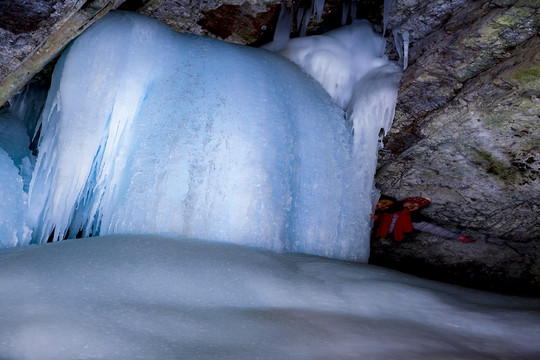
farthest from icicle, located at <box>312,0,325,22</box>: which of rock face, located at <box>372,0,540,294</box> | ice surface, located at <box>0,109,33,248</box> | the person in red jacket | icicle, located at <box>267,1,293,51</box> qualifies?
ice surface, located at <box>0,109,33,248</box>

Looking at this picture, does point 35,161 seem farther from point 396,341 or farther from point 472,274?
point 472,274

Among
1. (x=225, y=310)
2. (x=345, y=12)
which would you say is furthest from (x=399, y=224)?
(x=225, y=310)

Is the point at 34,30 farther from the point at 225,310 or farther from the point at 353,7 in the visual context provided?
the point at 353,7

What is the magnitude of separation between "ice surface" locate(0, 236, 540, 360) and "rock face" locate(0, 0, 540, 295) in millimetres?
1016

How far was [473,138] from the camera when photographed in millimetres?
2830

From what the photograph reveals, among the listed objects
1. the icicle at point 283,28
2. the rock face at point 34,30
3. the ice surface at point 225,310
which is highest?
the icicle at point 283,28

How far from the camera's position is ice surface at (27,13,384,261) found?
261 cm

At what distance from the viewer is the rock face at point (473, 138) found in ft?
8.13

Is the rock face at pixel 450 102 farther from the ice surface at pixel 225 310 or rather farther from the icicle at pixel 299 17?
the ice surface at pixel 225 310

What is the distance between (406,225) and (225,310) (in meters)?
2.36

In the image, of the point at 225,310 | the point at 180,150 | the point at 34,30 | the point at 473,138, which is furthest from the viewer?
the point at 473,138

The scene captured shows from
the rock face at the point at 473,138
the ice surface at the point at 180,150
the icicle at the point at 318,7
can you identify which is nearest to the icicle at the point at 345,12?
the icicle at the point at 318,7

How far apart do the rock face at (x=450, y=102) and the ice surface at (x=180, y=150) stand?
0.94ft

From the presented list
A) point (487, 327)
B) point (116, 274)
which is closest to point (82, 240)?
point (116, 274)
